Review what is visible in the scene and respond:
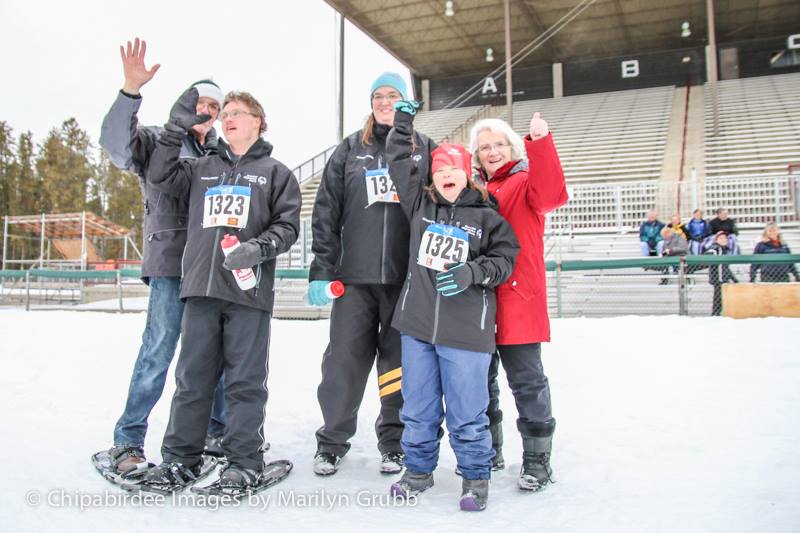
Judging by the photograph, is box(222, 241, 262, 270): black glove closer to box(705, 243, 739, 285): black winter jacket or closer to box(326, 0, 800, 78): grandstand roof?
box(705, 243, 739, 285): black winter jacket

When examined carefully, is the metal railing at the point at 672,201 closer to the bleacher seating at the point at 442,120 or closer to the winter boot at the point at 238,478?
the winter boot at the point at 238,478

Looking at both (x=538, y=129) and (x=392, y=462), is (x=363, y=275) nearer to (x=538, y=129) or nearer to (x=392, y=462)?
(x=392, y=462)

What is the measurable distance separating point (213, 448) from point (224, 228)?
1123 mm

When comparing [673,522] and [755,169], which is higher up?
[755,169]

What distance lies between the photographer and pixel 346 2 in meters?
18.0

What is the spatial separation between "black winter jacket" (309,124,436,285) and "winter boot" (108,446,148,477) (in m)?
1.17

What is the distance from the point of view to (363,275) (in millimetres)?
2928

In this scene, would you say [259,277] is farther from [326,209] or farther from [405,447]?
[405,447]

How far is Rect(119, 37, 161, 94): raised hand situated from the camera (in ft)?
8.62

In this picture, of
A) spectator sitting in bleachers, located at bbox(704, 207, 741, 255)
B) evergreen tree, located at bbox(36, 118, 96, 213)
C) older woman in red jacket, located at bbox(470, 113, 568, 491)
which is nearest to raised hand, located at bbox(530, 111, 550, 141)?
older woman in red jacket, located at bbox(470, 113, 568, 491)

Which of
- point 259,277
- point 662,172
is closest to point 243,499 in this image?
point 259,277

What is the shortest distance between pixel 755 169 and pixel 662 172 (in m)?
2.17

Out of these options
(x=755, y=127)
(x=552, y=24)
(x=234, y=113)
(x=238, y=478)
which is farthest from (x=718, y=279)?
(x=552, y=24)

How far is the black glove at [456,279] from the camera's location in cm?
244
